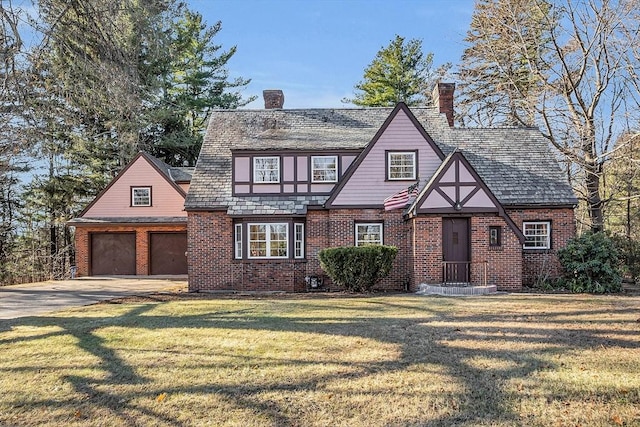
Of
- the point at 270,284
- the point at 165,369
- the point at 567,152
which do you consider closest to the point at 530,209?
the point at 567,152

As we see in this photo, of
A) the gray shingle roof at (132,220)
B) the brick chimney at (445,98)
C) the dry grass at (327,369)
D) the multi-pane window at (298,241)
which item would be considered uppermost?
the brick chimney at (445,98)

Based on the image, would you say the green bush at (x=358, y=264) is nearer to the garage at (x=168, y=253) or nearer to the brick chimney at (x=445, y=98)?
the brick chimney at (x=445, y=98)

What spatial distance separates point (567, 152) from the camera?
76.3 ft

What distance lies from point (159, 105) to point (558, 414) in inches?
1292

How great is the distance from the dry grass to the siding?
23.9 ft

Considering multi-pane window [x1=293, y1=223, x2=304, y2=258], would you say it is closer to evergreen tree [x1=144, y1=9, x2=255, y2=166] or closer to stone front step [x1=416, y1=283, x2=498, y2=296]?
stone front step [x1=416, y1=283, x2=498, y2=296]

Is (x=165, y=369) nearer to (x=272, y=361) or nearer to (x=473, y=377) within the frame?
(x=272, y=361)

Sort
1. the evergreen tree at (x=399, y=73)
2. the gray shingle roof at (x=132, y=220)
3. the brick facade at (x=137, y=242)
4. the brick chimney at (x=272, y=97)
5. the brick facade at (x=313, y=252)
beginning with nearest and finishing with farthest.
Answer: the brick facade at (x=313, y=252) → the brick chimney at (x=272, y=97) → the gray shingle roof at (x=132, y=220) → the brick facade at (x=137, y=242) → the evergreen tree at (x=399, y=73)

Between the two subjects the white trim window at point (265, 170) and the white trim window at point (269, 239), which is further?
the white trim window at point (265, 170)

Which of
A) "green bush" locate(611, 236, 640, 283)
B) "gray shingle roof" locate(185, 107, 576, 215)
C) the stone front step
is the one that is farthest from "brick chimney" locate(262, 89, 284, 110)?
"green bush" locate(611, 236, 640, 283)

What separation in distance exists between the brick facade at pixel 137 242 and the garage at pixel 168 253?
295 mm

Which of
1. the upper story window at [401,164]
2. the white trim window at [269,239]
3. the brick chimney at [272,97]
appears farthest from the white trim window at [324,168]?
the brick chimney at [272,97]

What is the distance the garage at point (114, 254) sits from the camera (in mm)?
24766

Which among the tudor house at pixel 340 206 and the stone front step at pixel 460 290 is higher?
the tudor house at pixel 340 206
